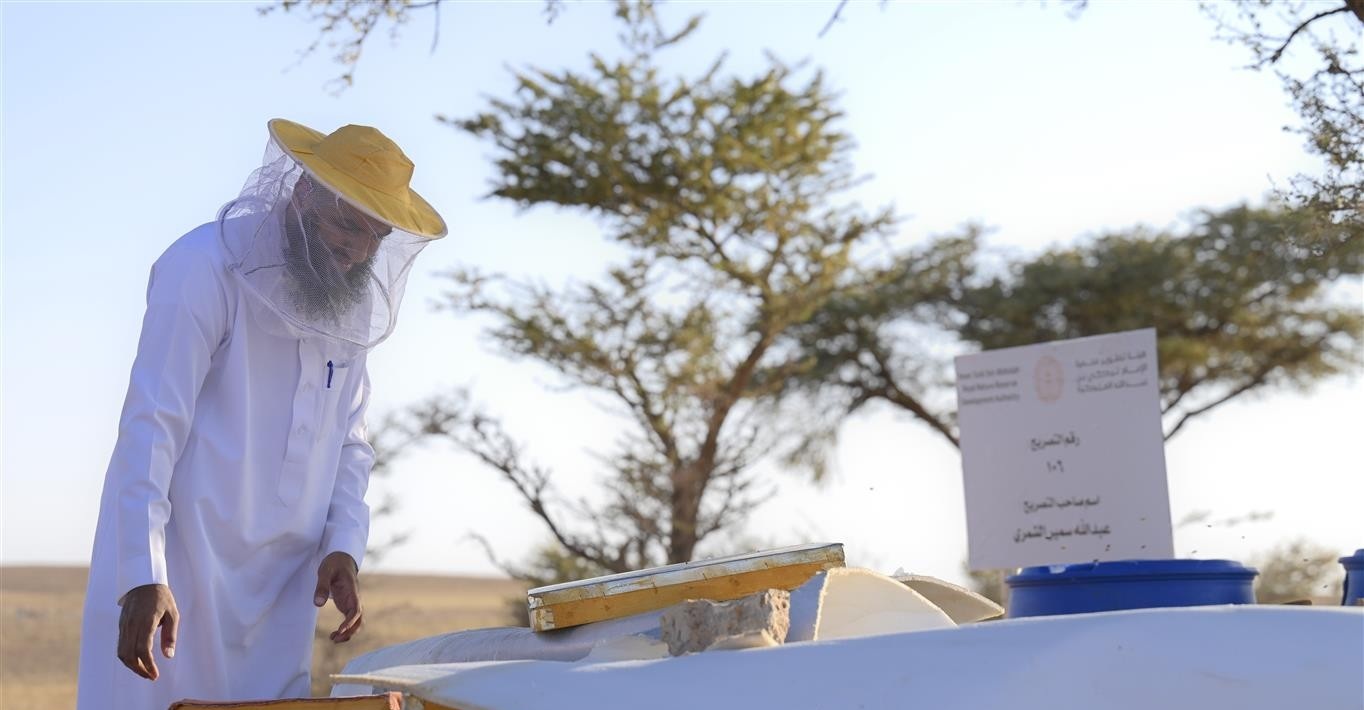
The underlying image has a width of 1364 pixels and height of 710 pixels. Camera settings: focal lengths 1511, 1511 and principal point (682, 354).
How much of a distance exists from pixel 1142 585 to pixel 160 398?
2121mm

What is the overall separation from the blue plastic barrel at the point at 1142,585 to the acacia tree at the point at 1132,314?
42.6 ft

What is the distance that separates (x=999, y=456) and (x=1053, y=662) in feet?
16.3

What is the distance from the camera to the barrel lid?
3.35 metres

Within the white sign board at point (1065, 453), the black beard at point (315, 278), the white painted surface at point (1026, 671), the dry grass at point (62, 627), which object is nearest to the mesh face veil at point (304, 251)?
the black beard at point (315, 278)

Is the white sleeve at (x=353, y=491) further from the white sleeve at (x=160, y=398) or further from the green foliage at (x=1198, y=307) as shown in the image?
the green foliage at (x=1198, y=307)

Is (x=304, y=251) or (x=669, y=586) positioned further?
(x=304, y=251)

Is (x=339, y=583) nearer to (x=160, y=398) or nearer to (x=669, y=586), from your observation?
(x=160, y=398)

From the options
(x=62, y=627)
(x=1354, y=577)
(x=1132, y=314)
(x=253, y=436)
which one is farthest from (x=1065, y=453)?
(x=62, y=627)

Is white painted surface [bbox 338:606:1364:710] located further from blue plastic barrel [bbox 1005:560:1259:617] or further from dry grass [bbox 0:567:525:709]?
dry grass [bbox 0:567:525:709]

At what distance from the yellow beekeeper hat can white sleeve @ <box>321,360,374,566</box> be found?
1.26 ft

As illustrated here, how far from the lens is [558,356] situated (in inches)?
496

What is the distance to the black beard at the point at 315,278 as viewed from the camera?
298 cm

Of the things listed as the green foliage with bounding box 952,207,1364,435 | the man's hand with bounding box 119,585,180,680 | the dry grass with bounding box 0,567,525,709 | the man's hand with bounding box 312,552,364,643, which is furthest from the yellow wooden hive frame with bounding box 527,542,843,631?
the green foliage with bounding box 952,207,1364,435

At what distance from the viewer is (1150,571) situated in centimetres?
337
